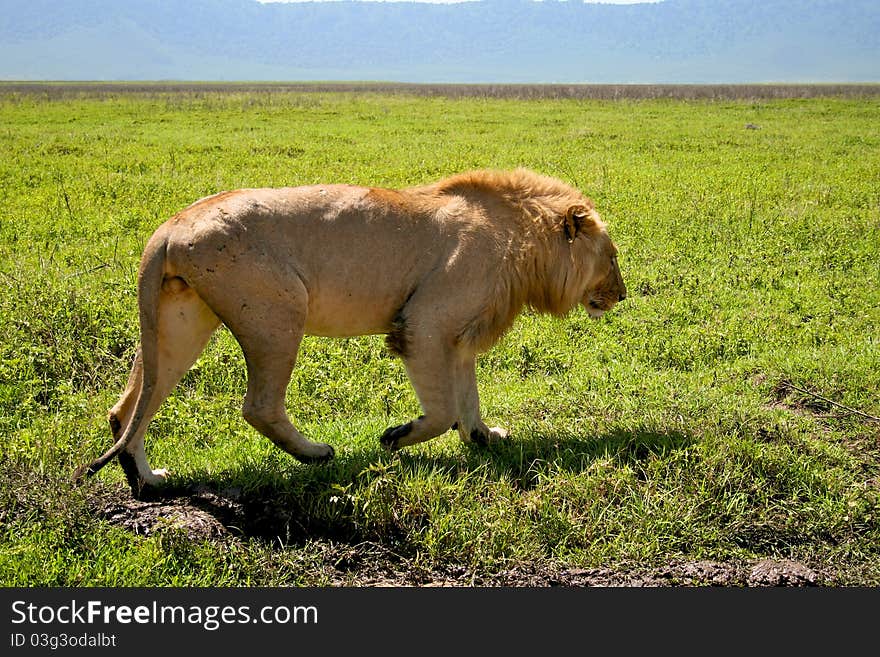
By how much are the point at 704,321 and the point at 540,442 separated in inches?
122

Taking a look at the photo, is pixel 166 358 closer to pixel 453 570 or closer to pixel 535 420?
pixel 453 570

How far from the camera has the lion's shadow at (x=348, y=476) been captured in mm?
4441

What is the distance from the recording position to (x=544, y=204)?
5438 mm

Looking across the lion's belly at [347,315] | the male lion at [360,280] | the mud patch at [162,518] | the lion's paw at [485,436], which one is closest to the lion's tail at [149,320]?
the male lion at [360,280]

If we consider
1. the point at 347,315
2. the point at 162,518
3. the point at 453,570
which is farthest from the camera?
the point at 347,315

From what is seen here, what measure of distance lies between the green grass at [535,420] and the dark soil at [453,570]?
0.04 metres

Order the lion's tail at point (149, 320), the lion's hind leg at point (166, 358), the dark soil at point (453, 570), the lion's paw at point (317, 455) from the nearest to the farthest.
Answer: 1. the dark soil at point (453, 570)
2. the lion's tail at point (149, 320)
3. the lion's hind leg at point (166, 358)
4. the lion's paw at point (317, 455)

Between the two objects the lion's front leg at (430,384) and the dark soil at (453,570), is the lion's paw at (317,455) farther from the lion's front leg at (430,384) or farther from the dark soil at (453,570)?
the dark soil at (453,570)

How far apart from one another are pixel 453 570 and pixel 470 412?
56.4 inches

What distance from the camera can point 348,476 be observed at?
474 centimetres

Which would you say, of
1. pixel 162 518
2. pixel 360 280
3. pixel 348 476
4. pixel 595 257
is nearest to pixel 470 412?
pixel 348 476

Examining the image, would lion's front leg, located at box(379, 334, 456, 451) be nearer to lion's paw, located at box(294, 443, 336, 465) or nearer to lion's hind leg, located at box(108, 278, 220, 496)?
lion's paw, located at box(294, 443, 336, 465)

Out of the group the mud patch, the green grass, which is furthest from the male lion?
the green grass

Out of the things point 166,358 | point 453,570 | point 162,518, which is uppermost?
point 166,358
